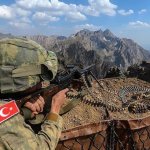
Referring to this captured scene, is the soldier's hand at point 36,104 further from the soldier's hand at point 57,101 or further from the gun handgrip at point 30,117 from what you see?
the soldier's hand at point 57,101

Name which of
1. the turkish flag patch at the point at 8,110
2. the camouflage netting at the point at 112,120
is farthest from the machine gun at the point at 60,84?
the camouflage netting at the point at 112,120

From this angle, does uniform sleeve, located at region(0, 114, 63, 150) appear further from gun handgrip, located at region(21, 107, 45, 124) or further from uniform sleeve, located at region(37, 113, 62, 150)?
gun handgrip, located at region(21, 107, 45, 124)

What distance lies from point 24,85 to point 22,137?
0.55 meters

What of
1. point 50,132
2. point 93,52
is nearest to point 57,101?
point 50,132

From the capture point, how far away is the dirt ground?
877 centimetres

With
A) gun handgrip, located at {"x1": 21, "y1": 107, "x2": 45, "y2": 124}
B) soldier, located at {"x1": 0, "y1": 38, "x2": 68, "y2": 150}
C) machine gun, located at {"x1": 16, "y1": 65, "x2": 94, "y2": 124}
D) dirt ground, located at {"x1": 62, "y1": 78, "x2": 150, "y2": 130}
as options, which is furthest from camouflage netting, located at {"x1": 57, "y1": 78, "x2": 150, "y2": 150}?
soldier, located at {"x1": 0, "y1": 38, "x2": 68, "y2": 150}

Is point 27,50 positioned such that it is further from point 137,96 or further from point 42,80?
point 137,96

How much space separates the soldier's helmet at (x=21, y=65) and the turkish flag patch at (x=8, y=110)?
172 mm

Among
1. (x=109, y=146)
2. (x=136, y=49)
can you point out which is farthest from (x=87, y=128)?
(x=136, y=49)

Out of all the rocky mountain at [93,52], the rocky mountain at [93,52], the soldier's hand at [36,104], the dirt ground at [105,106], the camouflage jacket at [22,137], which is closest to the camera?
the camouflage jacket at [22,137]

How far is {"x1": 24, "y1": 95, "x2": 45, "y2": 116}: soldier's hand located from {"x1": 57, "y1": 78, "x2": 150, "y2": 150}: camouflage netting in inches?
19.3

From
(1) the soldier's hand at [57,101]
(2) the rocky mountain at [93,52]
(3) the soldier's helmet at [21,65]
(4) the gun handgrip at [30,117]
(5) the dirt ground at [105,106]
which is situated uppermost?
(3) the soldier's helmet at [21,65]

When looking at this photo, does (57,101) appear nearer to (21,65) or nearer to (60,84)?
(60,84)

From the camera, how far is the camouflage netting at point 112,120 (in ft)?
15.5
